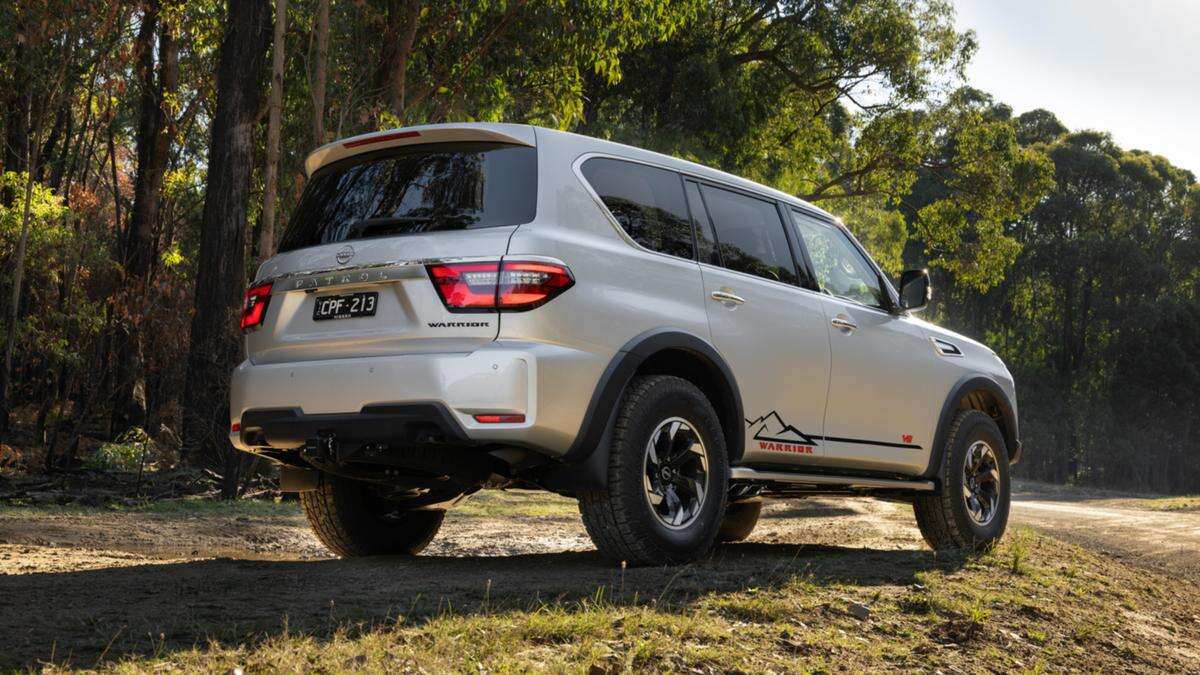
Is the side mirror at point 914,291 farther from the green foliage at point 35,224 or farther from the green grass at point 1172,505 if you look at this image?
the green grass at point 1172,505

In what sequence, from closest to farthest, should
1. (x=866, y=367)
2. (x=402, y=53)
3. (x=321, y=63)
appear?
(x=866, y=367) < (x=321, y=63) < (x=402, y=53)

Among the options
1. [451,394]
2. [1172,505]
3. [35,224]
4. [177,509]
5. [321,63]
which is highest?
[321,63]

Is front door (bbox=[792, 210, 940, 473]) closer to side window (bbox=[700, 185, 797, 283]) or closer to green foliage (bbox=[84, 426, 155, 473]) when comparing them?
side window (bbox=[700, 185, 797, 283])

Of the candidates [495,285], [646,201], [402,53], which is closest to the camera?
[495,285]

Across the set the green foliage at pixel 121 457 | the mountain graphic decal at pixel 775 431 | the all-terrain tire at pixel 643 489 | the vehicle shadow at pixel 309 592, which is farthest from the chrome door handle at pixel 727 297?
the green foliage at pixel 121 457

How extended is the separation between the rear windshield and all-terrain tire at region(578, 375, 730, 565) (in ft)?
3.33

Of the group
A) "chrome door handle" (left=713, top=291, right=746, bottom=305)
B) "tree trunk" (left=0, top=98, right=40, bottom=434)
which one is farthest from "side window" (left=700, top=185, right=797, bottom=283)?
"tree trunk" (left=0, top=98, right=40, bottom=434)

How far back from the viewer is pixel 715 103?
25469 millimetres

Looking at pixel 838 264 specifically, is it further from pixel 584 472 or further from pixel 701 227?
pixel 584 472

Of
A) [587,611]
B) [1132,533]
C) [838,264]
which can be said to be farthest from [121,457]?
[587,611]

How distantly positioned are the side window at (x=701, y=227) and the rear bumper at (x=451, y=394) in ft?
3.62

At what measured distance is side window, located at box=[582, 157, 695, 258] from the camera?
5910 mm

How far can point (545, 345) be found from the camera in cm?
524

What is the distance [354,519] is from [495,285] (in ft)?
7.13
